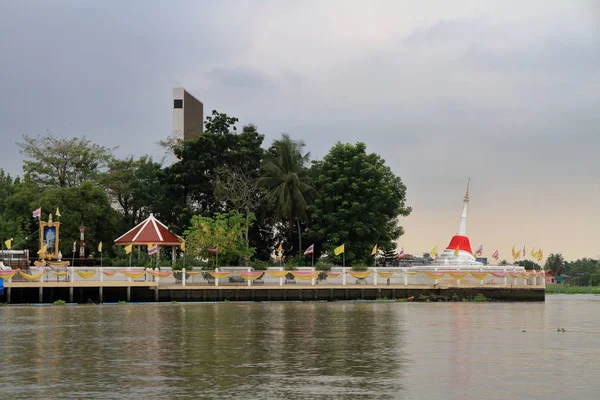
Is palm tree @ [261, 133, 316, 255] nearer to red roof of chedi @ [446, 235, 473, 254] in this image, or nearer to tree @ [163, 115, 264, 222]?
tree @ [163, 115, 264, 222]

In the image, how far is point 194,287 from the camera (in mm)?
59000

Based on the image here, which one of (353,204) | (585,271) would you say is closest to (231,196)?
(353,204)

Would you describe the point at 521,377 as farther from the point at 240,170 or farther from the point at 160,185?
the point at 160,185

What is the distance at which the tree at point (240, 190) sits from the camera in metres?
71.9

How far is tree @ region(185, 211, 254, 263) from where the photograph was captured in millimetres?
64562

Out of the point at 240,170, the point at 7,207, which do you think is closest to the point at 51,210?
the point at 7,207

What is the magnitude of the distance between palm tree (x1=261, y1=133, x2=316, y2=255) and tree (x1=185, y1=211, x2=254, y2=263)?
669 cm

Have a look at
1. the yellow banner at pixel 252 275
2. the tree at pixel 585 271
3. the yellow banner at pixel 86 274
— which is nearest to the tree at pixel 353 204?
the yellow banner at pixel 252 275

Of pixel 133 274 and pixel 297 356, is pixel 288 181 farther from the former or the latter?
pixel 297 356

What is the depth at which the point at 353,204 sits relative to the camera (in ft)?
228

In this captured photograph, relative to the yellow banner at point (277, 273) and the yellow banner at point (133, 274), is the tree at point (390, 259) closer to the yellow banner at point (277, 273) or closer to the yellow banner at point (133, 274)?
the yellow banner at point (277, 273)

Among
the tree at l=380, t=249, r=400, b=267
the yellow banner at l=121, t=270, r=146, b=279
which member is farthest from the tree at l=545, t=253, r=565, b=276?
the yellow banner at l=121, t=270, r=146, b=279

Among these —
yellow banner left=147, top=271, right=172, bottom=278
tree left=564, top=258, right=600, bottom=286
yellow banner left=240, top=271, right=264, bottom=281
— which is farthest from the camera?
tree left=564, top=258, right=600, bottom=286

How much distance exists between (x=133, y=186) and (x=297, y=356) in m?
58.4
